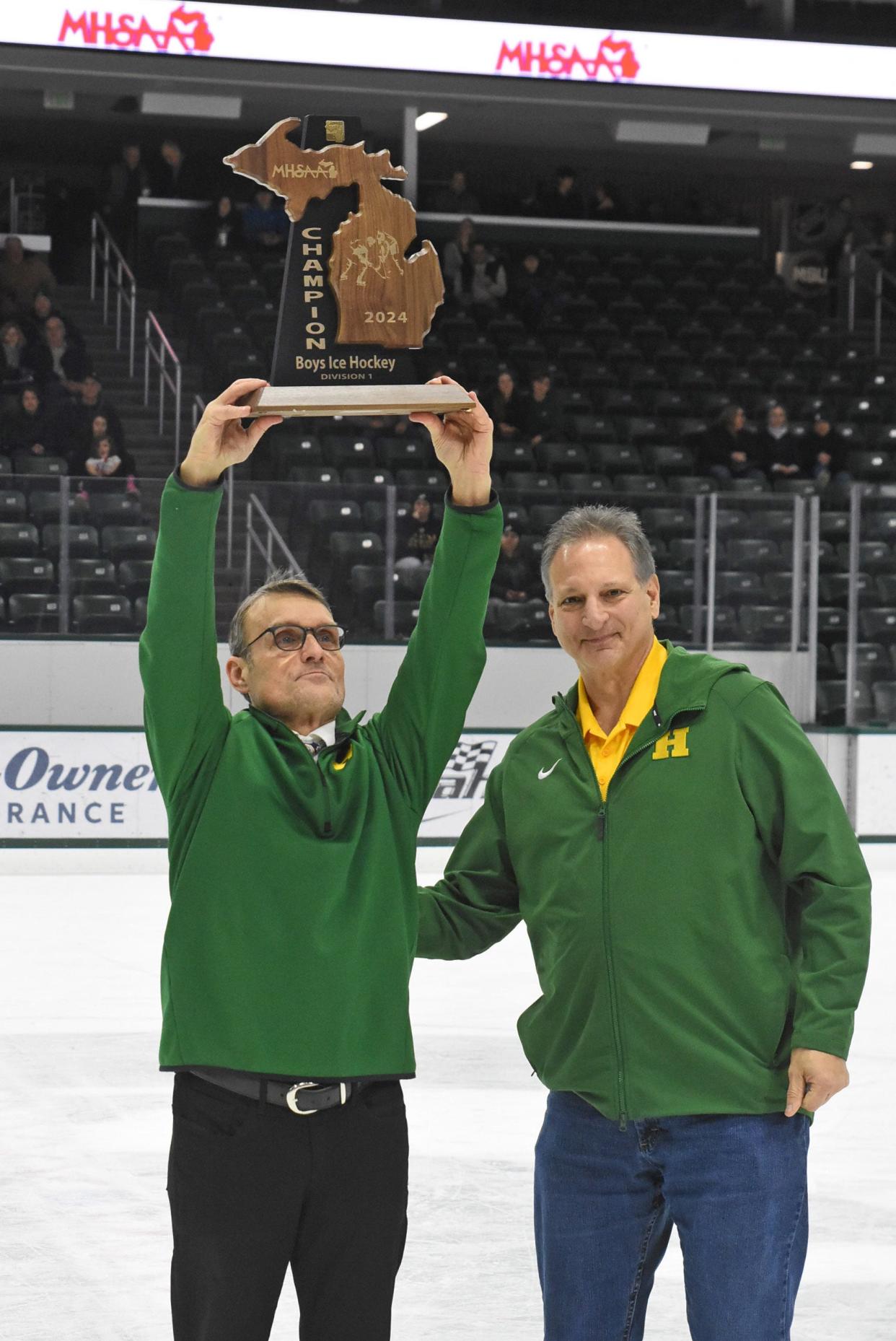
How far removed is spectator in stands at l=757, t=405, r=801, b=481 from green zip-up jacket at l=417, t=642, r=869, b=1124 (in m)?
13.2

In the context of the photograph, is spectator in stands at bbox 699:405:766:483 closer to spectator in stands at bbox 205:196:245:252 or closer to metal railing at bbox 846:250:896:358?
metal railing at bbox 846:250:896:358

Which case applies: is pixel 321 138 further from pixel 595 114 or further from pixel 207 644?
pixel 595 114

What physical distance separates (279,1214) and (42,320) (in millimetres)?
13847

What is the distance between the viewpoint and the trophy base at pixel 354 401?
8.38 ft

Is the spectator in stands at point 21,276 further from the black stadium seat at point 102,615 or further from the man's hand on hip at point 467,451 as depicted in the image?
the man's hand on hip at point 467,451

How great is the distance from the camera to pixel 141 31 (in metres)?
15.5

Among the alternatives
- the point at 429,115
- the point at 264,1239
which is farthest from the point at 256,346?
the point at 264,1239

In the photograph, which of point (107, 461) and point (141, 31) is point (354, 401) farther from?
point (141, 31)

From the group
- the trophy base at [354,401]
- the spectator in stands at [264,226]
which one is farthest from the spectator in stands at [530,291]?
the trophy base at [354,401]

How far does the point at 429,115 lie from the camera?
18.3m

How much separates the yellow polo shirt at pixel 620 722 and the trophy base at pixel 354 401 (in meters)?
0.46

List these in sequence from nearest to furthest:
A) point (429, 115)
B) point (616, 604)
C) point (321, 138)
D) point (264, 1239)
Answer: point (264, 1239), point (616, 604), point (321, 138), point (429, 115)

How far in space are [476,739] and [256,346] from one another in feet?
19.6

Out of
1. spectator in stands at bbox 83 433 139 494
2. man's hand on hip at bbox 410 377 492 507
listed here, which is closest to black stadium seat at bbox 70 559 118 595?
spectator in stands at bbox 83 433 139 494
